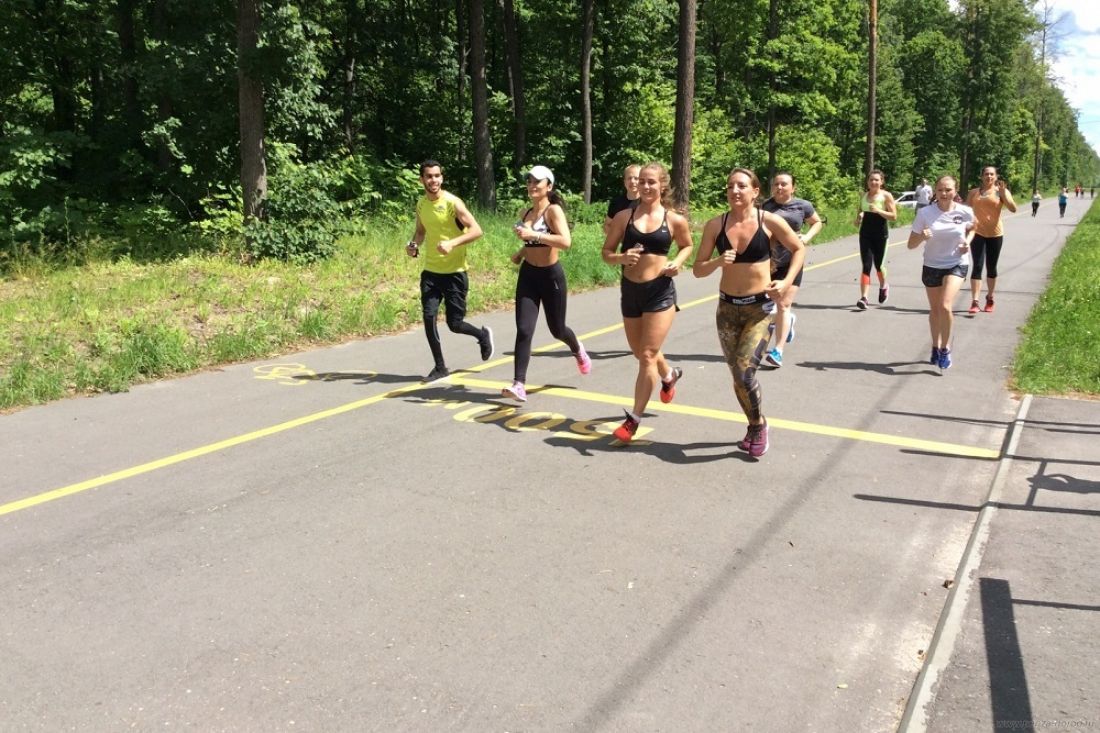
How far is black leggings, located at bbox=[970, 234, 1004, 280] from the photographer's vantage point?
38.6 feet

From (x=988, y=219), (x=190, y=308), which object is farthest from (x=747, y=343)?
(x=988, y=219)

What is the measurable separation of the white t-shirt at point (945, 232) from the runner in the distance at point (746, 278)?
361 centimetres

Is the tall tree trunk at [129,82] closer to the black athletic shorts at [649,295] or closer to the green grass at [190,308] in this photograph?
the green grass at [190,308]

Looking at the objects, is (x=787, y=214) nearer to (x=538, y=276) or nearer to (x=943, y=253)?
(x=943, y=253)

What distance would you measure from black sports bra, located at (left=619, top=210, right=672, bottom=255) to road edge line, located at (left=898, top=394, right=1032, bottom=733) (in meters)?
2.64

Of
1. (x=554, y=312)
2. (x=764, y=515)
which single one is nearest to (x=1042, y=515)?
(x=764, y=515)

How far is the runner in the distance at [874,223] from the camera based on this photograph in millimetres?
12031

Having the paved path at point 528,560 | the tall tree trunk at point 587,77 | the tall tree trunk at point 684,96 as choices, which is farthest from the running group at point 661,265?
the tall tree trunk at point 587,77

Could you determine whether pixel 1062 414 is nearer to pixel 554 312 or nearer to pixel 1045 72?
pixel 554 312

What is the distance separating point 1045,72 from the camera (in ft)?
288

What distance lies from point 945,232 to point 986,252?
13.5 feet

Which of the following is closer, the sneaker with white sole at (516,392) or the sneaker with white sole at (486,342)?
the sneaker with white sole at (516,392)

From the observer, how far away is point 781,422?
676cm

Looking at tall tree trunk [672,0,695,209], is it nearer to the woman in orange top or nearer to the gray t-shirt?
the woman in orange top
